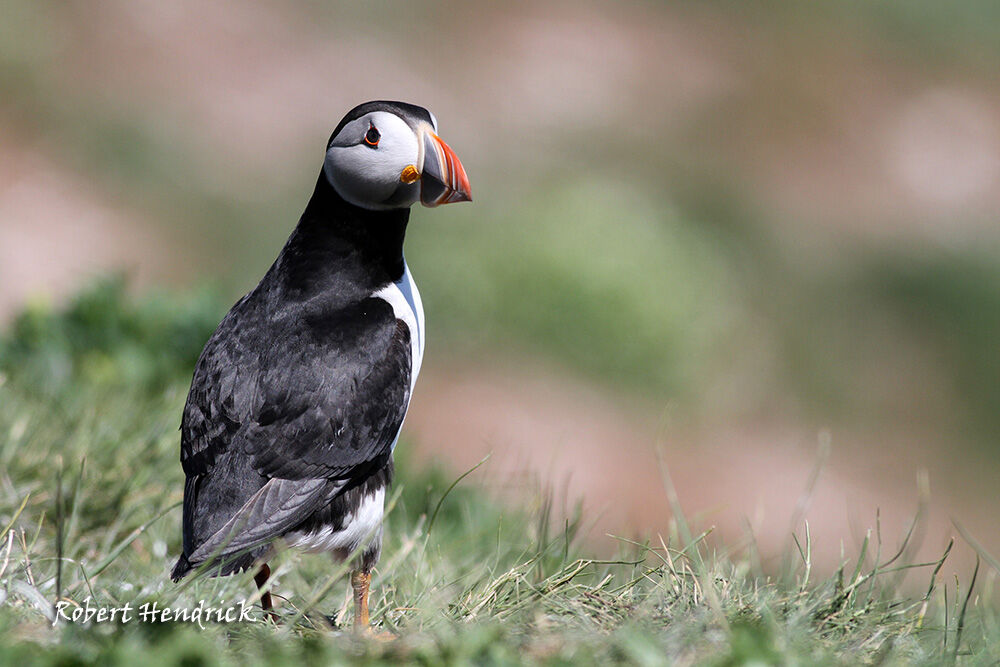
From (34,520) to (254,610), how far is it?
1.34 m

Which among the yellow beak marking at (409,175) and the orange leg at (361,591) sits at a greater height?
the yellow beak marking at (409,175)

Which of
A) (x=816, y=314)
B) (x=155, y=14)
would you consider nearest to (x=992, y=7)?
(x=816, y=314)

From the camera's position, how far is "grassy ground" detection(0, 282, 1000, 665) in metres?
2.56

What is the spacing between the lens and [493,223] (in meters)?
10.9

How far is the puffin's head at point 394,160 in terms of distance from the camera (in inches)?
143

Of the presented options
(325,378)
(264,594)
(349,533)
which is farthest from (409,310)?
(264,594)

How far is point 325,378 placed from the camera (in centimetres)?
351

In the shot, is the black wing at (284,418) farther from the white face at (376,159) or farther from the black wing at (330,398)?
the white face at (376,159)

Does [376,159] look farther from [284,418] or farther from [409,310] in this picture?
[284,418]

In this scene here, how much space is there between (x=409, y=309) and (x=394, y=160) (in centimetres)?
52

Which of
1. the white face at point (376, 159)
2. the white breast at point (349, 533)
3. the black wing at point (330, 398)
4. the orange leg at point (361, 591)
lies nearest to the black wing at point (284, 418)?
the black wing at point (330, 398)

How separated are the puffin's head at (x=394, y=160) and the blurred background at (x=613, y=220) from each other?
9.30 ft

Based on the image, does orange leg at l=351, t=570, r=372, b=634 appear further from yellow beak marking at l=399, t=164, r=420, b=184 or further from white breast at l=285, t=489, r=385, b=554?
yellow beak marking at l=399, t=164, r=420, b=184
